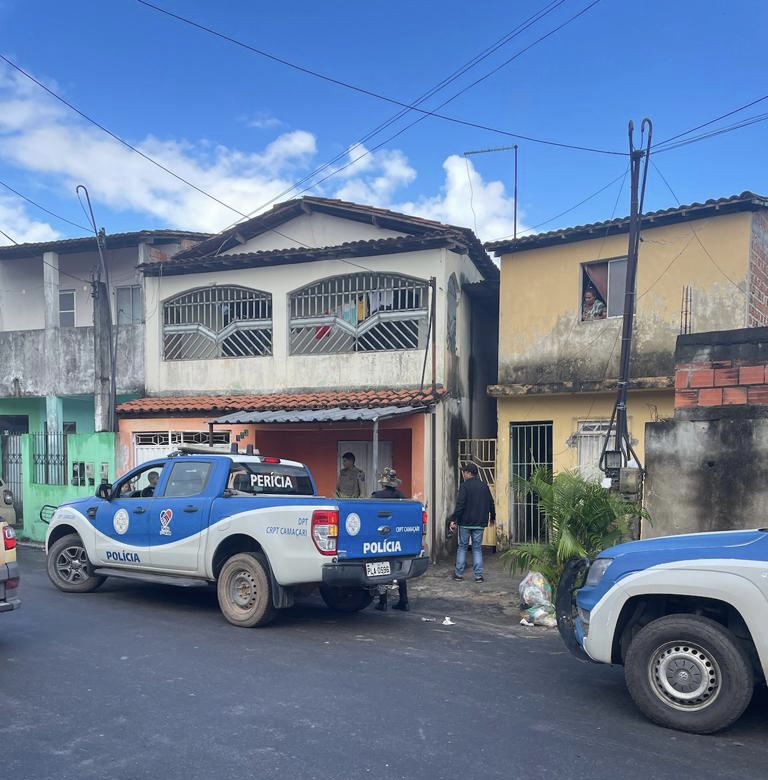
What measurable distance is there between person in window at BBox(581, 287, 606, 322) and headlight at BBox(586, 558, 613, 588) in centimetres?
780

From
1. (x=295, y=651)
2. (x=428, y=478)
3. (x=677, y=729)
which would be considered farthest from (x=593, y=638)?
(x=428, y=478)

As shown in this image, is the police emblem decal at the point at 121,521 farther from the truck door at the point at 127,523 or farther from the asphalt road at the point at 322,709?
the asphalt road at the point at 322,709

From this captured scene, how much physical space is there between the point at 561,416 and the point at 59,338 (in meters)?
10.5

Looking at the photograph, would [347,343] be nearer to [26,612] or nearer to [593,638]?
[26,612]

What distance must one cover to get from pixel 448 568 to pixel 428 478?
4.93 ft

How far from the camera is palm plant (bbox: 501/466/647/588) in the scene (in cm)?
820

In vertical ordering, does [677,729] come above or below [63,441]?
below

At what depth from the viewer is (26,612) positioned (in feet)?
27.1

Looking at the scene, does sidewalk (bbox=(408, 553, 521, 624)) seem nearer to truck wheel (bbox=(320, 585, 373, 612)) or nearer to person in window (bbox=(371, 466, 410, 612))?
person in window (bbox=(371, 466, 410, 612))

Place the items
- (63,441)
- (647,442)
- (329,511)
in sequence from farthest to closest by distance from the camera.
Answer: (63,441), (647,442), (329,511)

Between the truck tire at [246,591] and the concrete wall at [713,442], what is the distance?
4.05 metres

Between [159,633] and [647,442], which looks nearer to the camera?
[159,633]

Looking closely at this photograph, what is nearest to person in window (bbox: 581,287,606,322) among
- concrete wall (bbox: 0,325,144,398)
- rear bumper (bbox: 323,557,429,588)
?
rear bumper (bbox: 323,557,429,588)

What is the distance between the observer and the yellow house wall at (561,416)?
39.2ft
